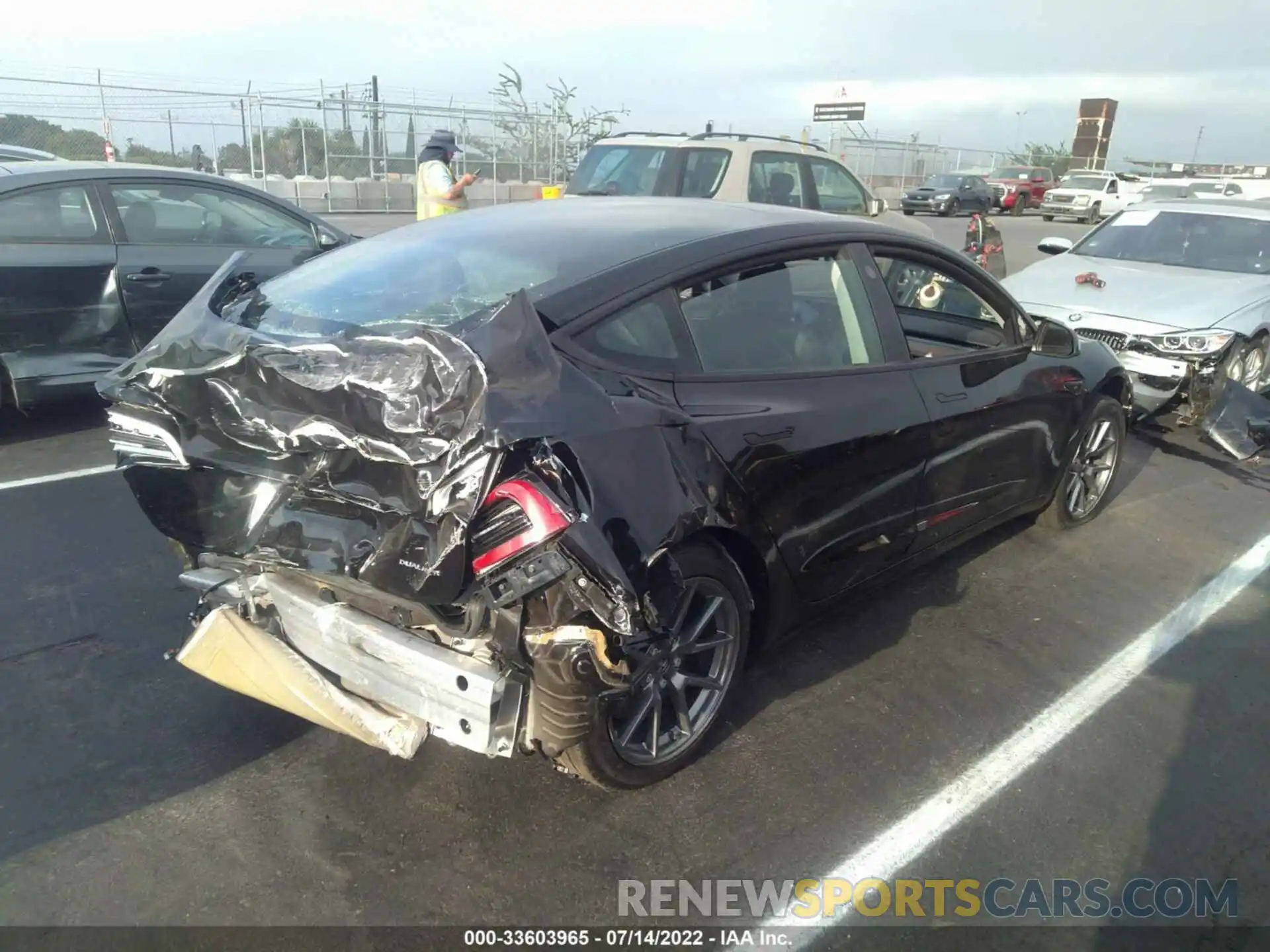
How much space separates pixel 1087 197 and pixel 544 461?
35.5 m

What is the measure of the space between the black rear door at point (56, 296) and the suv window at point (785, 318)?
457 centimetres

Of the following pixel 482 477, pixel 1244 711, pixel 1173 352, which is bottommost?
pixel 1244 711

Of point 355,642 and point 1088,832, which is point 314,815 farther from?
point 1088,832

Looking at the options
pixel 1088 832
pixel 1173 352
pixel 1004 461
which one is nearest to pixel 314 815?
pixel 1088 832

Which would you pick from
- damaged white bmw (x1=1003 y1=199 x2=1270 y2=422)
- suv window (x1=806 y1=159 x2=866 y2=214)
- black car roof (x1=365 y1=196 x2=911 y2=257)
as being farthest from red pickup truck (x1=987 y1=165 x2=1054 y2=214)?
black car roof (x1=365 y1=196 x2=911 y2=257)

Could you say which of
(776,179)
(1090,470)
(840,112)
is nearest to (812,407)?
(1090,470)

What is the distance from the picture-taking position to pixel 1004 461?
14.2ft

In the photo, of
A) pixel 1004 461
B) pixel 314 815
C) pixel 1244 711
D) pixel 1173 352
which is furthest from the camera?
pixel 1173 352

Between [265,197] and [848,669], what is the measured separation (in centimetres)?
554

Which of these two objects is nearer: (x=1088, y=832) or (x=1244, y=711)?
(x=1088, y=832)

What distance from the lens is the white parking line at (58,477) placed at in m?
5.29

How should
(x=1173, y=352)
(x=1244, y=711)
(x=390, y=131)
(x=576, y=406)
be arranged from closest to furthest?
(x=576, y=406) < (x=1244, y=711) < (x=1173, y=352) < (x=390, y=131)

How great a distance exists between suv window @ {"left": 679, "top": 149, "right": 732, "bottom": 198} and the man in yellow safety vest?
2.08 meters

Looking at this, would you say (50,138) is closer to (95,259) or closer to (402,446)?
(95,259)
